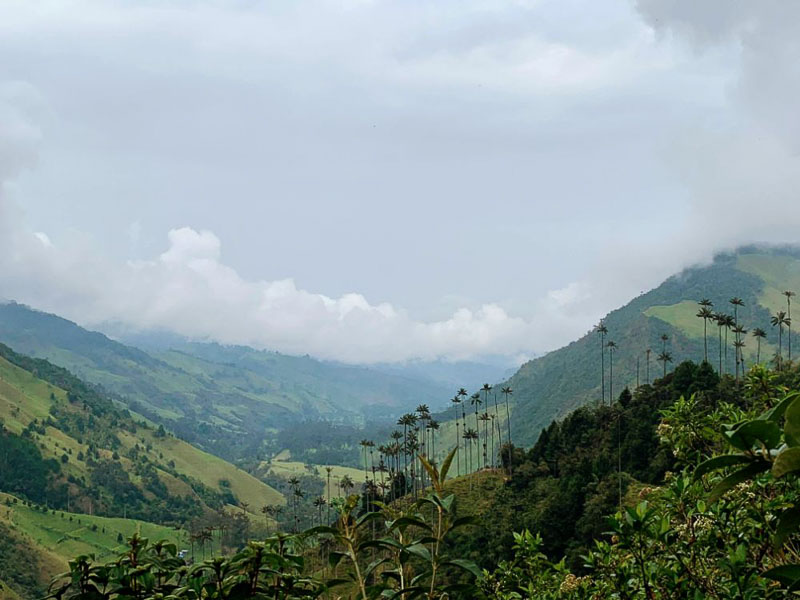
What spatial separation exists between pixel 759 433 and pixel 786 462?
0.20m

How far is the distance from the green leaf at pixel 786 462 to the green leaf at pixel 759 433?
16cm

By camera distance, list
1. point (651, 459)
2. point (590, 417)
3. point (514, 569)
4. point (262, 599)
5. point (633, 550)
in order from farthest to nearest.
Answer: point (590, 417) < point (651, 459) < point (514, 569) < point (633, 550) < point (262, 599)

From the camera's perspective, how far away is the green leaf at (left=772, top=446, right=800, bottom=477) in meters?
1.73

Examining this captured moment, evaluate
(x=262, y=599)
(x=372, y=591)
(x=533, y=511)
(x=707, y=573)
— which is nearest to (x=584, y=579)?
(x=707, y=573)

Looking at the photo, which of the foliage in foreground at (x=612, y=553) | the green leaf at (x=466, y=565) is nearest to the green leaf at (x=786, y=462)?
the foliage in foreground at (x=612, y=553)

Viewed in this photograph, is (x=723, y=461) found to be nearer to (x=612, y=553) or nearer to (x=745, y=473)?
(x=745, y=473)

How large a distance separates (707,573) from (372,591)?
11.1ft

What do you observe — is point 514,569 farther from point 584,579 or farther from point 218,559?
point 218,559

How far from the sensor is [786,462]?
175cm

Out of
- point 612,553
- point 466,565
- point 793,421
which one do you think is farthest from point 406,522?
point 612,553

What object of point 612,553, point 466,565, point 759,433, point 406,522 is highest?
point 759,433

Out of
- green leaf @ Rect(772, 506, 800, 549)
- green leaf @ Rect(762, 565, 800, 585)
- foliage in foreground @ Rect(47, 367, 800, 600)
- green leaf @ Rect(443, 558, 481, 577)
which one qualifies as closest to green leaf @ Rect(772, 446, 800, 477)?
foliage in foreground @ Rect(47, 367, 800, 600)

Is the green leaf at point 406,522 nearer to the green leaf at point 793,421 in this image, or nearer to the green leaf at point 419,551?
the green leaf at point 419,551

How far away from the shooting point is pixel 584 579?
624 cm
